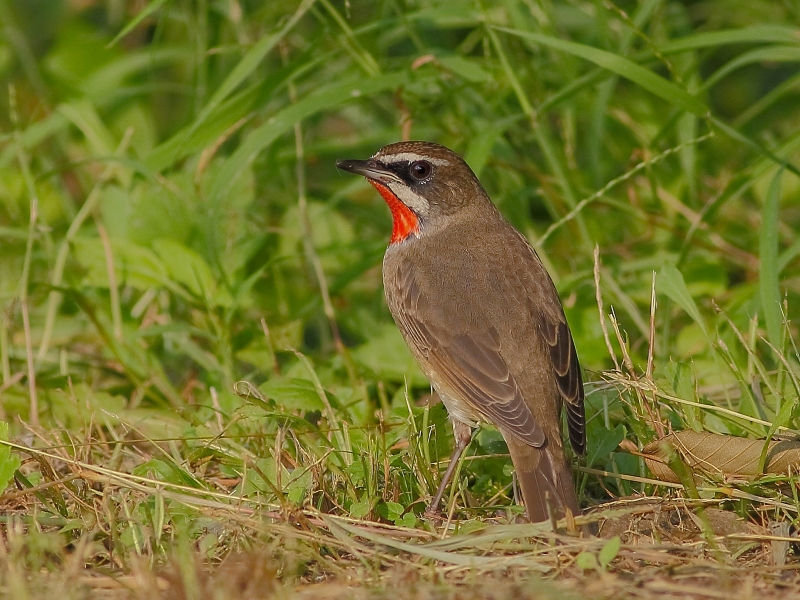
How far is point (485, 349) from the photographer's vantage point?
16.5ft

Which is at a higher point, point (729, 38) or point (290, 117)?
point (729, 38)

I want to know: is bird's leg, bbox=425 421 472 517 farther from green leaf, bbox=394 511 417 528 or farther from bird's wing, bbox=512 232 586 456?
bird's wing, bbox=512 232 586 456

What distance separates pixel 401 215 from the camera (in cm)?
587

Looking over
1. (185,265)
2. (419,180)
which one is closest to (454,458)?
(419,180)

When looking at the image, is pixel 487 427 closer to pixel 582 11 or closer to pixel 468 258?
pixel 468 258

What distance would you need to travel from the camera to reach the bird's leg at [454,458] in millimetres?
4648

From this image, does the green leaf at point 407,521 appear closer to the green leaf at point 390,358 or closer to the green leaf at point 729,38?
the green leaf at point 390,358

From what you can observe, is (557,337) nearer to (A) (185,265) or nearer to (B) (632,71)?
(B) (632,71)

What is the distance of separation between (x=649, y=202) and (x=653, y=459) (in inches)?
126

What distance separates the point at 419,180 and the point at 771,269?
1.83 metres

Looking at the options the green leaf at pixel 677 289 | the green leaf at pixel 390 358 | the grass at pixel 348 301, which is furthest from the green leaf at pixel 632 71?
the green leaf at pixel 390 358

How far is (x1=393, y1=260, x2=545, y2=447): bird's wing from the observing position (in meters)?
4.76

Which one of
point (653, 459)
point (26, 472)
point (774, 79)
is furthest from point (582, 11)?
point (26, 472)

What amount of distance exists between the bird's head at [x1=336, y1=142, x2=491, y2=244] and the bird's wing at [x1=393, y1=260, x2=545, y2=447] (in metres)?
0.42
